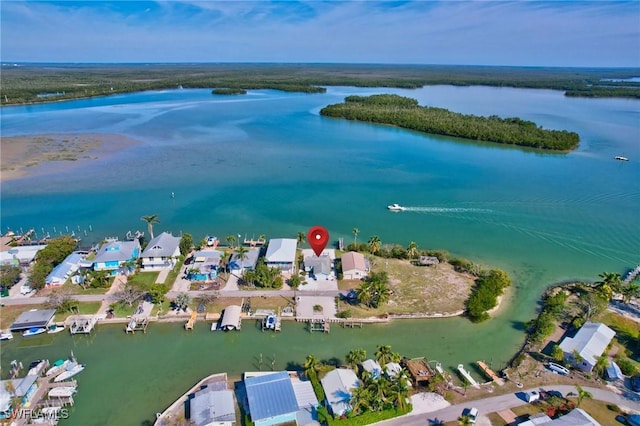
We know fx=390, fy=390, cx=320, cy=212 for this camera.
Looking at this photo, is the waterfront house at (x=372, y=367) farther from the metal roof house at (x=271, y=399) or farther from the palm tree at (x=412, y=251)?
the palm tree at (x=412, y=251)

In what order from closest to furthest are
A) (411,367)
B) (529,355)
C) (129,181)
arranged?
(411,367)
(529,355)
(129,181)

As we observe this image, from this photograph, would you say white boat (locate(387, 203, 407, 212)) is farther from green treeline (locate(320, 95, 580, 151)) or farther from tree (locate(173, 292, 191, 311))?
green treeline (locate(320, 95, 580, 151))

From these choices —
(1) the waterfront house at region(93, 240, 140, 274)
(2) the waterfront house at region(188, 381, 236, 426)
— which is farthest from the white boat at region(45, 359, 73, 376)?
(1) the waterfront house at region(93, 240, 140, 274)

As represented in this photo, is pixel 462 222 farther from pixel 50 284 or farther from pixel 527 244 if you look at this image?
pixel 50 284

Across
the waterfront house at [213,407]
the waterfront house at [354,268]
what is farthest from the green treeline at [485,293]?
the waterfront house at [213,407]

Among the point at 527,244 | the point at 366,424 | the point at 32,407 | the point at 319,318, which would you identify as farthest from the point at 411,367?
the point at 527,244

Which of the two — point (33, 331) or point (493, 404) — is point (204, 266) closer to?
point (33, 331)

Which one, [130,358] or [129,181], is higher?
[129,181]
